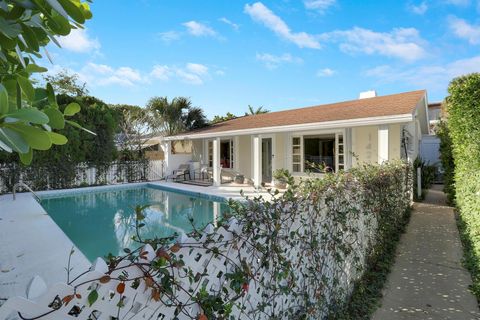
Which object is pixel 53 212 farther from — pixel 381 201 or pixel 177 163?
pixel 381 201

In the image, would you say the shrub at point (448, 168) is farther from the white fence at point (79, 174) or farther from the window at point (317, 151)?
the white fence at point (79, 174)

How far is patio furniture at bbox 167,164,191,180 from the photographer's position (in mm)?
23548

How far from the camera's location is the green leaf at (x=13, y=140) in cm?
104

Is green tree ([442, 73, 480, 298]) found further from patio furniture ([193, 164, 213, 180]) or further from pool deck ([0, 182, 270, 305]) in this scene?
patio furniture ([193, 164, 213, 180])

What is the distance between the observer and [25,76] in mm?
1440

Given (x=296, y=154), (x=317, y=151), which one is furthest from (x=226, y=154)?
(x=317, y=151)

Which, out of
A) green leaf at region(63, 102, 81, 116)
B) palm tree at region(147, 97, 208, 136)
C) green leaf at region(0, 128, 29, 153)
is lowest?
green leaf at region(0, 128, 29, 153)

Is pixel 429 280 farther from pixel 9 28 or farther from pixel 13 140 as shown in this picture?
pixel 9 28

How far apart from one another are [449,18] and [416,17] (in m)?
1.80

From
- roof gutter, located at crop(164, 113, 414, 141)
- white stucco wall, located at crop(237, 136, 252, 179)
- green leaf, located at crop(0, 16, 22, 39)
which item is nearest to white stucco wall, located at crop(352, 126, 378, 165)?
roof gutter, located at crop(164, 113, 414, 141)

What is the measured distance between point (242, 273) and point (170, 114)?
98.3 feet

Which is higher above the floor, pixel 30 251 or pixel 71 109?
pixel 71 109

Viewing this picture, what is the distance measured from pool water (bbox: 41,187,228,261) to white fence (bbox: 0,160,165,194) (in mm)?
1721

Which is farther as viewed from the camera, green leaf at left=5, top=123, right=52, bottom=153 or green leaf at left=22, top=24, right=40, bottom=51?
green leaf at left=22, top=24, right=40, bottom=51
